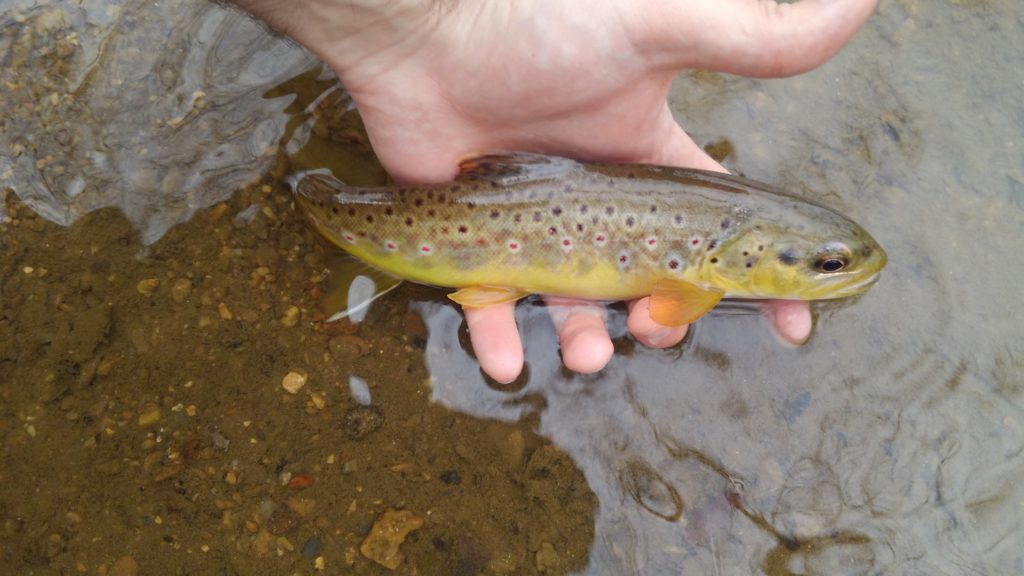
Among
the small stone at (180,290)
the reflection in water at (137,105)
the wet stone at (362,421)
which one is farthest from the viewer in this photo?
the reflection in water at (137,105)

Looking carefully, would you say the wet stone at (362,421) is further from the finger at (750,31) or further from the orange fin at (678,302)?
the finger at (750,31)

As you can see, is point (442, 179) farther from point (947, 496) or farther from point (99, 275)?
point (947, 496)

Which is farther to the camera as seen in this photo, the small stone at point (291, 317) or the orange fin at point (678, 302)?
the small stone at point (291, 317)

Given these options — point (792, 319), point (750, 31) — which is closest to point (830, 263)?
point (792, 319)

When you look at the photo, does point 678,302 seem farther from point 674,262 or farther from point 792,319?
point 792,319

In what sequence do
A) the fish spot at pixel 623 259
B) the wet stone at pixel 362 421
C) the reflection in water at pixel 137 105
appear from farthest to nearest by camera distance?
1. the reflection in water at pixel 137 105
2. the wet stone at pixel 362 421
3. the fish spot at pixel 623 259

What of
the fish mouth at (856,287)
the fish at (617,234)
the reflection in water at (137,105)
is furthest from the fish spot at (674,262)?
the reflection in water at (137,105)

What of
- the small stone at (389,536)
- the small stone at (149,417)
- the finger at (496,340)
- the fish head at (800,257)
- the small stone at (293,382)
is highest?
the fish head at (800,257)

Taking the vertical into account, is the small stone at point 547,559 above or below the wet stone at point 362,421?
below
